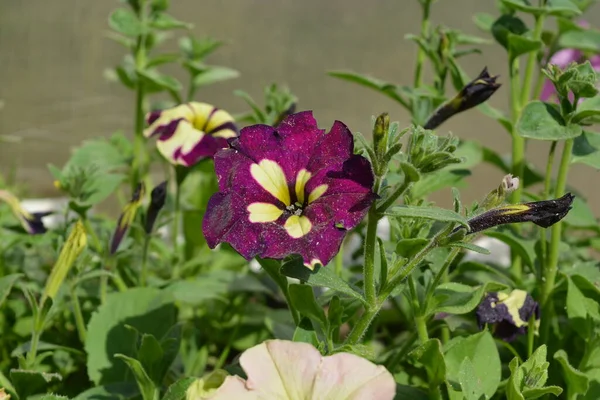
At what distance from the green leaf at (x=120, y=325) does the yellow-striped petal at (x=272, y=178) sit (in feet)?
0.95

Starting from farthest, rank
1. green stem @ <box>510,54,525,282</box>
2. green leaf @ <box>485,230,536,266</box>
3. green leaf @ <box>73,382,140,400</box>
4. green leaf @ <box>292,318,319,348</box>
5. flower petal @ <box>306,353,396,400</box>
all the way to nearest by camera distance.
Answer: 1. green stem @ <box>510,54,525,282</box>
2. green leaf @ <box>485,230,536,266</box>
3. green leaf @ <box>73,382,140,400</box>
4. green leaf @ <box>292,318,319,348</box>
5. flower petal @ <box>306,353,396,400</box>

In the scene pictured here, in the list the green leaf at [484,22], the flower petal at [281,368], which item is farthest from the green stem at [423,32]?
the flower petal at [281,368]

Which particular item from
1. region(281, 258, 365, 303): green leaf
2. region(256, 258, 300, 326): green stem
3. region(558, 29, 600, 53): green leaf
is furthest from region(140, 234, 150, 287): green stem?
region(558, 29, 600, 53): green leaf

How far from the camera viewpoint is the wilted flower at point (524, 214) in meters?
0.56

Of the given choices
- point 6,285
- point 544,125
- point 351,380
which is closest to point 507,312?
point 544,125

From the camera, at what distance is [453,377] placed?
26.7 inches

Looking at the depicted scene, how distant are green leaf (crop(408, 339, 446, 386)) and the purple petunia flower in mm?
130

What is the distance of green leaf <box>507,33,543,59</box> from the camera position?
87 cm

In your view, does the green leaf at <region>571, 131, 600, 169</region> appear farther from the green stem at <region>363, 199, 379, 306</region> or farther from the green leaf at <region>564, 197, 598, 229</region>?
the green stem at <region>363, 199, 379, 306</region>

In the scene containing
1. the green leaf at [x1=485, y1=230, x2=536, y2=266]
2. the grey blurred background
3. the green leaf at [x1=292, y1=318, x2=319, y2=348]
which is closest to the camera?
the green leaf at [x1=292, y1=318, x2=319, y2=348]

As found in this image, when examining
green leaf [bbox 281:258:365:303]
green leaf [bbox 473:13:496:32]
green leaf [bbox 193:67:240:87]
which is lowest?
green leaf [bbox 193:67:240:87]

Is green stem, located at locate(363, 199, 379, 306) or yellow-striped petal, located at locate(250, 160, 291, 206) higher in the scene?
yellow-striped petal, located at locate(250, 160, 291, 206)

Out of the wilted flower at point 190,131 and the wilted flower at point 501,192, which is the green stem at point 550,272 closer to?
the wilted flower at point 501,192

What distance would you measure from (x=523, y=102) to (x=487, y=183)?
1265 millimetres
